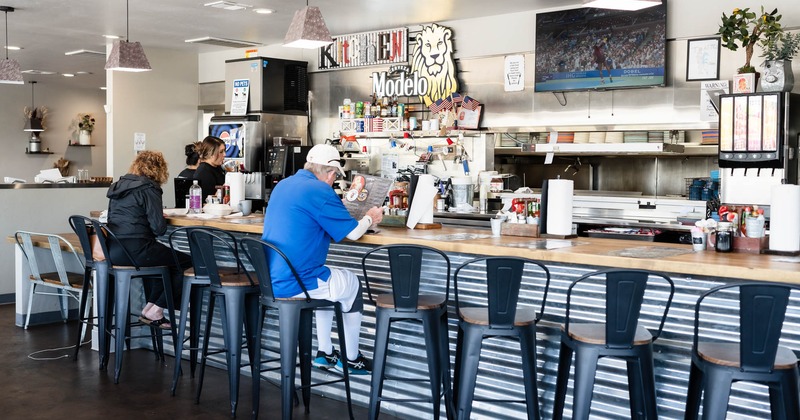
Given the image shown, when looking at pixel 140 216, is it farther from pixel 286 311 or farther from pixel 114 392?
pixel 286 311

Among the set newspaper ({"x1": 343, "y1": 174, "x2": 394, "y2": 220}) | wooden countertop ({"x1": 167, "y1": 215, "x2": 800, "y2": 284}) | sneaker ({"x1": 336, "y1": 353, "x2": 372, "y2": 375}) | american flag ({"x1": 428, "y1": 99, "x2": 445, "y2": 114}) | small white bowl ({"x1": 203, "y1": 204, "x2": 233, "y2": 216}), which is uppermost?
american flag ({"x1": 428, "y1": 99, "x2": 445, "y2": 114})

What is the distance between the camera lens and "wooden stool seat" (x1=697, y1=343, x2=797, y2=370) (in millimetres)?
3064

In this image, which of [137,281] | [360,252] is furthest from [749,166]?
[137,281]

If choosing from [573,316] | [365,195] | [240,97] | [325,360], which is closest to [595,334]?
[573,316]

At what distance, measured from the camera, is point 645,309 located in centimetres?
387

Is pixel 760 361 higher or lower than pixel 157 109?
lower

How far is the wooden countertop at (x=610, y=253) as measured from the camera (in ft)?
11.5

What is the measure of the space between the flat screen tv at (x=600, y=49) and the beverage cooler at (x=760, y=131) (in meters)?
1.30

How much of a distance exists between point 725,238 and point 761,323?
42.7 inches

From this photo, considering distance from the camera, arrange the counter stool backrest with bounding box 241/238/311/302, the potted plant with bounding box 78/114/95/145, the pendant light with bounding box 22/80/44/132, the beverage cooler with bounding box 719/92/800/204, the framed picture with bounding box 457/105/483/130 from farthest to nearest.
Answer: the potted plant with bounding box 78/114/95/145
the pendant light with bounding box 22/80/44/132
the framed picture with bounding box 457/105/483/130
the beverage cooler with bounding box 719/92/800/204
the counter stool backrest with bounding box 241/238/311/302

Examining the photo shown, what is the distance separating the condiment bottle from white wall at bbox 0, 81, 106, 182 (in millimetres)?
13885

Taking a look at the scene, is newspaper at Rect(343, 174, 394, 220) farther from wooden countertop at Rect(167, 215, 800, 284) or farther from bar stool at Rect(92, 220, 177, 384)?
bar stool at Rect(92, 220, 177, 384)

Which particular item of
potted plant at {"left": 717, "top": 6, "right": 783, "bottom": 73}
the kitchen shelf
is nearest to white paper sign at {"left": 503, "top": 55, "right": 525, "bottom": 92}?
the kitchen shelf

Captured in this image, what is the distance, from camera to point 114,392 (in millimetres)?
5262
